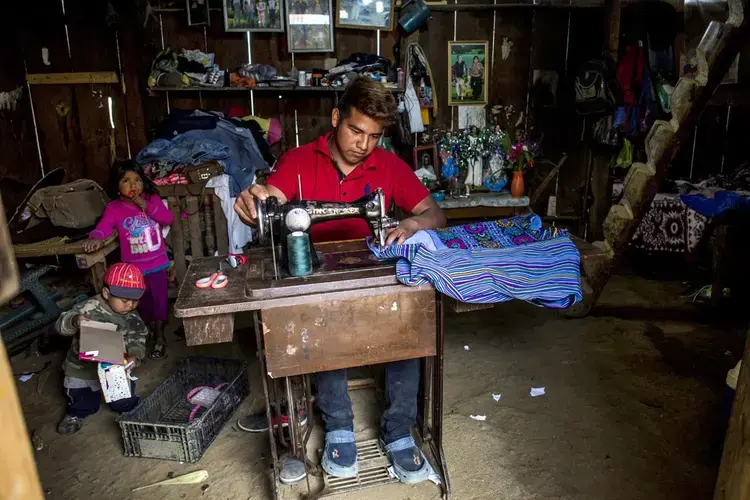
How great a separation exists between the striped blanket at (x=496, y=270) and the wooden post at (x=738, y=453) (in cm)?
83

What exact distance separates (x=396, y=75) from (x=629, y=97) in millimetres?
2132

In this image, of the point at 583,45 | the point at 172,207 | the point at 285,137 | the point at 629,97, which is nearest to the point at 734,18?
the point at 629,97

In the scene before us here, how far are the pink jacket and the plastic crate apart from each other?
889mm

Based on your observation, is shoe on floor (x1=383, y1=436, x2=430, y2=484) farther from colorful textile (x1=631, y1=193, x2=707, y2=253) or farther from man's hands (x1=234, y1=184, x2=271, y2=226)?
colorful textile (x1=631, y1=193, x2=707, y2=253)

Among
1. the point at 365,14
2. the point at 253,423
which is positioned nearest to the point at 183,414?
the point at 253,423

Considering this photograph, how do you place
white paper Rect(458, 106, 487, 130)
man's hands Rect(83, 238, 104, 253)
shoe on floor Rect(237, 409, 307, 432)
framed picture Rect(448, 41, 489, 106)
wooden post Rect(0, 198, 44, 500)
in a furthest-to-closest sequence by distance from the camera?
white paper Rect(458, 106, 487, 130) < framed picture Rect(448, 41, 489, 106) < man's hands Rect(83, 238, 104, 253) < shoe on floor Rect(237, 409, 307, 432) < wooden post Rect(0, 198, 44, 500)

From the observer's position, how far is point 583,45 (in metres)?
5.40

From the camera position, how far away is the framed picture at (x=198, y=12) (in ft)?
16.0

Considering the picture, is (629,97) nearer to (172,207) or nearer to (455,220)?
(455,220)

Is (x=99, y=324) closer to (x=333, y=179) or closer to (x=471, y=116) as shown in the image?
(x=333, y=179)

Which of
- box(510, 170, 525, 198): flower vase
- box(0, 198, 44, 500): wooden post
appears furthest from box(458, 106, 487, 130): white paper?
box(0, 198, 44, 500): wooden post

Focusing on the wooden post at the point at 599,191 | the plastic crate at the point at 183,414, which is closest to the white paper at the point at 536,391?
the plastic crate at the point at 183,414

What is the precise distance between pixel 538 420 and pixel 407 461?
0.90 meters

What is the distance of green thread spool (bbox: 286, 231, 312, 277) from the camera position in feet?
6.50
